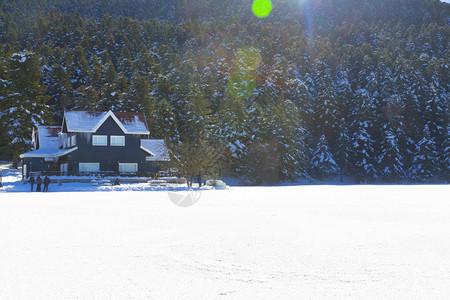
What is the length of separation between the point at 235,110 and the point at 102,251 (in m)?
59.2

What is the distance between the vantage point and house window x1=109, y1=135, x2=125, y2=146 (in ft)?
163

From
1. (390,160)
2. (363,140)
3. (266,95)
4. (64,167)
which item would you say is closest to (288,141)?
(363,140)

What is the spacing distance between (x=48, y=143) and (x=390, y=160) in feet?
161

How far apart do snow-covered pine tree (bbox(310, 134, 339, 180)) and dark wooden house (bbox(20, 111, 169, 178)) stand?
90.3 ft

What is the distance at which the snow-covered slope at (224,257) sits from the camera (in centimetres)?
711

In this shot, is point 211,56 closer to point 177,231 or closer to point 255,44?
point 255,44

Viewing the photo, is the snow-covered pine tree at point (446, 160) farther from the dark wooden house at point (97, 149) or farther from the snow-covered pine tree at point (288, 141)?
the dark wooden house at point (97, 149)

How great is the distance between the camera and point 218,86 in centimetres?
8781

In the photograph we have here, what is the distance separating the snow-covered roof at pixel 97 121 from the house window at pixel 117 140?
92 centimetres

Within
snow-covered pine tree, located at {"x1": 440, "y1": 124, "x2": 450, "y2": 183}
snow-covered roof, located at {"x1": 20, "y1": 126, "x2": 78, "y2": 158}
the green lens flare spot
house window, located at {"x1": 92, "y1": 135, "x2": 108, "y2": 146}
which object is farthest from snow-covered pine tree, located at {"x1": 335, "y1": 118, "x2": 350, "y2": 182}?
the green lens flare spot

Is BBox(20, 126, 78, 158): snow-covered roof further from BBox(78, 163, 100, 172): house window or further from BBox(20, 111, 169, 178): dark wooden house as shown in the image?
BBox(78, 163, 100, 172): house window

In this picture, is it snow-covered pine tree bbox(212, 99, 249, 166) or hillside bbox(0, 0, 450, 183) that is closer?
hillside bbox(0, 0, 450, 183)

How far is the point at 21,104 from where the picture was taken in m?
59.8

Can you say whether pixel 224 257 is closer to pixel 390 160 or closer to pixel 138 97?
pixel 138 97
